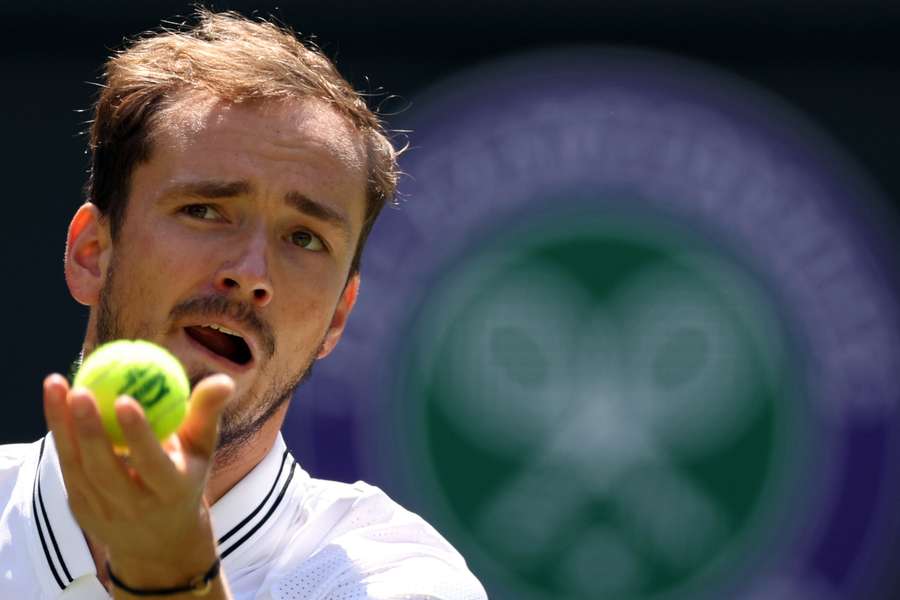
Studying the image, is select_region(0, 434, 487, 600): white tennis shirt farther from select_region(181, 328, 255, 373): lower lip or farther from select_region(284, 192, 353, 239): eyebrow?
select_region(284, 192, 353, 239): eyebrow

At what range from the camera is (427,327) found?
17.0 feet

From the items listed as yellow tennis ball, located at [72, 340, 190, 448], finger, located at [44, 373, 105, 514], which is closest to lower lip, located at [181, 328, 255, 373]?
yellow tennis ball, located at [72, 340, 190, 448]

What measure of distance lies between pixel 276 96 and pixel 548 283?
2.46 meters

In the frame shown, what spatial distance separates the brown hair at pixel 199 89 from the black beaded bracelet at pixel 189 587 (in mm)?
1039

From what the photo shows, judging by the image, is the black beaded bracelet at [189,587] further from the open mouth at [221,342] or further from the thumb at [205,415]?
the open mouth at [221,342]

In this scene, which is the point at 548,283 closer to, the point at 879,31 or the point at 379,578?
the point at 879,31

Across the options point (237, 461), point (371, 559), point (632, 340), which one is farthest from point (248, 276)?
point (632, 340)

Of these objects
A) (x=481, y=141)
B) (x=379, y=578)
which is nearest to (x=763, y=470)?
(x=481, y=141)

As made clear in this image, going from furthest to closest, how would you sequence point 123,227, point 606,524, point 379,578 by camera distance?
point 606,524 < point 123,227 < point 379,578

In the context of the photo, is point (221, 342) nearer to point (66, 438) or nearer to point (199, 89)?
point (199, 89)

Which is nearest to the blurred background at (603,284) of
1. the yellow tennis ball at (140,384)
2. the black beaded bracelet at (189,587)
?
the yellow tennis ball at (140,384)

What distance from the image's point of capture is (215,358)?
8.66 ft

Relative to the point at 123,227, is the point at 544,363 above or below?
below

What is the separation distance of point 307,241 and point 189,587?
967mm
